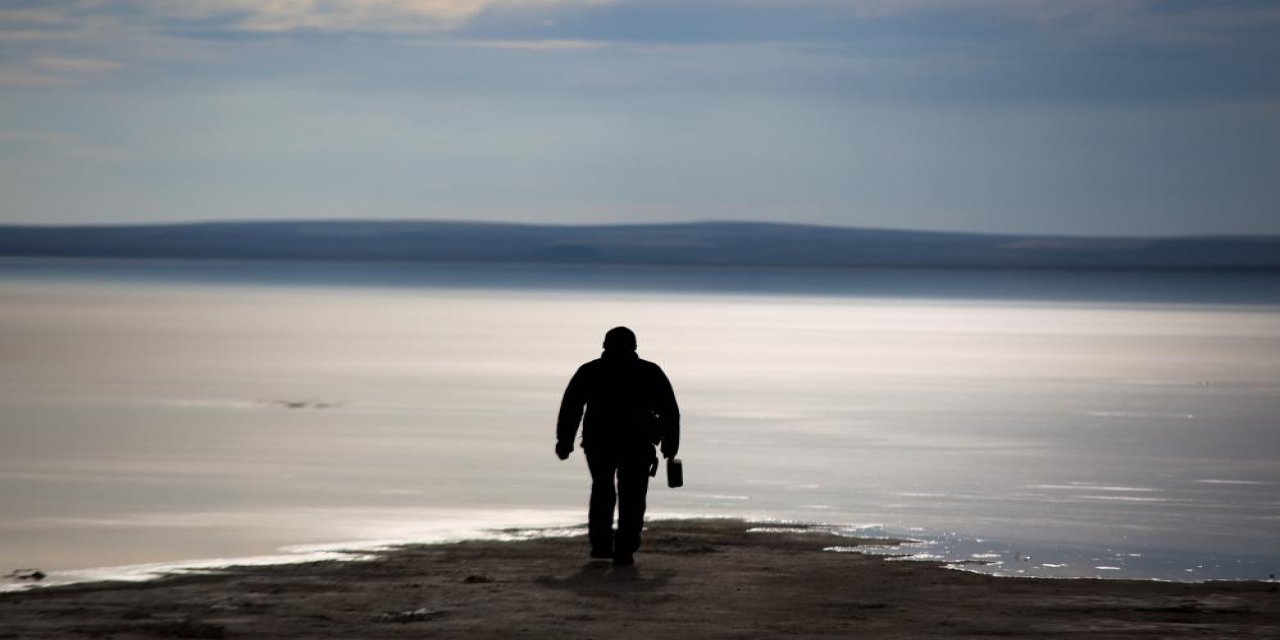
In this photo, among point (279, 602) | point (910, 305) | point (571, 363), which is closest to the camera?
point (279, 602)

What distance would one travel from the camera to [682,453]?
2009 centimetres

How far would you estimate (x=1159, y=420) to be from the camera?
25.3 metres

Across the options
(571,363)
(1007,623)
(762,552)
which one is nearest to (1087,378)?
(571,363)

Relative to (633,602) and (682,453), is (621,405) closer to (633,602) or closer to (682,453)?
(633,602)

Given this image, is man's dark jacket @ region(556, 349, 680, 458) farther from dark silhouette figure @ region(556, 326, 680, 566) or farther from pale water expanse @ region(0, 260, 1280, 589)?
pale water expanse @ region(0, 260, 1280, 589)

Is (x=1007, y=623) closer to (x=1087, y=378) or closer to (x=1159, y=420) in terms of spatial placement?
(x=1159, y=420)

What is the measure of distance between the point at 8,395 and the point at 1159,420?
49.4 ft

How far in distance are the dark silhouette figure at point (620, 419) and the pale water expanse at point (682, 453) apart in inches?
66.9

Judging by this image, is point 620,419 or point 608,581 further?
point 620,419

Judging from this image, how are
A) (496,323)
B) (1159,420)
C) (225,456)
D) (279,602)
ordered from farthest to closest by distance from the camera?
1. (496,323)
2. (1159,420)
3. (225,456)
4. (279,602)

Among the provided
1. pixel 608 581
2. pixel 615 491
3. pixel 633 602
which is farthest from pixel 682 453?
pixel 633 602

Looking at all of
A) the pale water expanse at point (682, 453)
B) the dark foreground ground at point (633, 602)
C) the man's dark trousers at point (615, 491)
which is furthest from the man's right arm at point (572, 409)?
the pale water expanse at point (682, 453)

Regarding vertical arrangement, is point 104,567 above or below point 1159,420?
below

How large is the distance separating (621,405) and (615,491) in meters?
0.55
